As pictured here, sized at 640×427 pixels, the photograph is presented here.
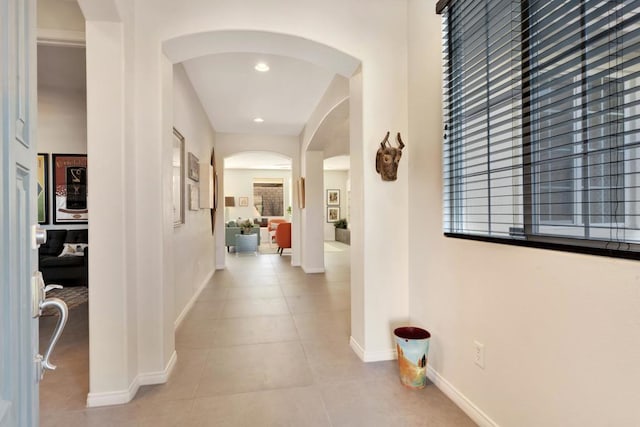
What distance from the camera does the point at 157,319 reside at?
2.18m

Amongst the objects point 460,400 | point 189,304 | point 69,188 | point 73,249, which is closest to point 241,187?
point 69,188

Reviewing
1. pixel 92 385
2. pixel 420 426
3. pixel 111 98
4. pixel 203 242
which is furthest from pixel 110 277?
pixel 203 242

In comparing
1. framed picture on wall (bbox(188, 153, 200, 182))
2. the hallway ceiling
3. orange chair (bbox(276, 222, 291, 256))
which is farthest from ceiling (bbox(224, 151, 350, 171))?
framed picture on wall (bbox(188, 153, 200, 182))

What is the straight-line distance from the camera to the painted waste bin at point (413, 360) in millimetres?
2047

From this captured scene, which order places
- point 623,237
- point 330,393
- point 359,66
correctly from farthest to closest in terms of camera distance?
point 359,66 < point 330,393 < point 623,237

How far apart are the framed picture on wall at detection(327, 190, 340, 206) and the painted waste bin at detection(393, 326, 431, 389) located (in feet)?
35.2

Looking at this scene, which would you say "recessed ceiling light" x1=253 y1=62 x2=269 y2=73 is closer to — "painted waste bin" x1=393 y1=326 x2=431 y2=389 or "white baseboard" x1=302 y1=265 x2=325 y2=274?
"painted waste bin" x1=393 y1=326 x2=431 y2=389

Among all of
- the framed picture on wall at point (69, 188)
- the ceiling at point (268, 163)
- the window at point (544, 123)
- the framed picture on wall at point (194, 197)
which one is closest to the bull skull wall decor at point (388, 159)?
the window at point (544, 123)

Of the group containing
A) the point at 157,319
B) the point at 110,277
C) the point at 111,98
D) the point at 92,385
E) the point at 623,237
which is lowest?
the point at 92,385

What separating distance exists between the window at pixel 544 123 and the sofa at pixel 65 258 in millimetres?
5094

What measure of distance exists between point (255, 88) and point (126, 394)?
3460 millimetres

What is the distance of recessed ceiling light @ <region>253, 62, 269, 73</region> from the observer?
136 inches

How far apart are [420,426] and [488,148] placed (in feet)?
5.00

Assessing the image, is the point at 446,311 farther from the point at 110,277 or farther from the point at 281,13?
the point at 281,13
